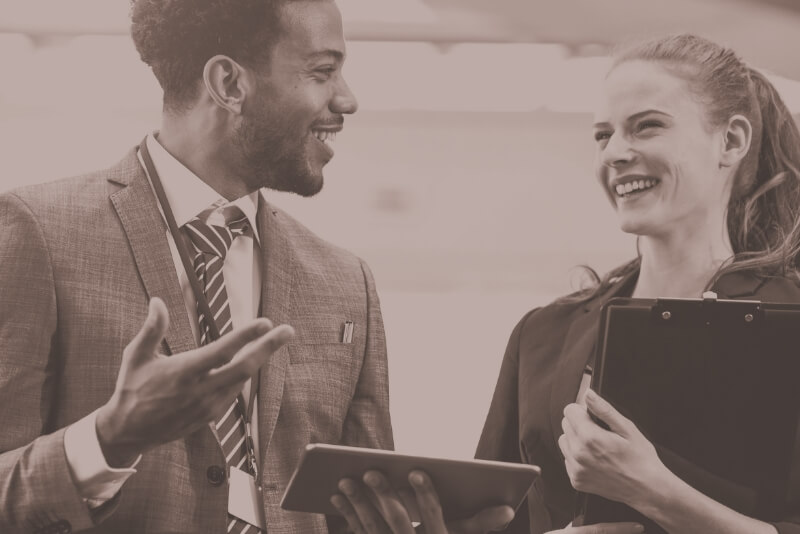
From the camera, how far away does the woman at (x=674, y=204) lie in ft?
7.03

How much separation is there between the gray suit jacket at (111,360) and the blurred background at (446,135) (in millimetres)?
1114

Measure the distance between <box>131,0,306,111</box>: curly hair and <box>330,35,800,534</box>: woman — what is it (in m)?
0.75

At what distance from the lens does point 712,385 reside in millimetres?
1783

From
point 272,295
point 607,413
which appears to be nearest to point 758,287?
point 607,413

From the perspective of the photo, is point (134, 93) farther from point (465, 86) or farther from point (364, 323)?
point (364, 323)

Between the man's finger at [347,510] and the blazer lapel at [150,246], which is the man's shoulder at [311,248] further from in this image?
the man's finger at [347,510]

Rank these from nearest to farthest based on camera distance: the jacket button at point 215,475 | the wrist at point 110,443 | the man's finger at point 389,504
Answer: the wrist at point 110,443, the man's finger at point 389,504, the jacket button at point 215,475

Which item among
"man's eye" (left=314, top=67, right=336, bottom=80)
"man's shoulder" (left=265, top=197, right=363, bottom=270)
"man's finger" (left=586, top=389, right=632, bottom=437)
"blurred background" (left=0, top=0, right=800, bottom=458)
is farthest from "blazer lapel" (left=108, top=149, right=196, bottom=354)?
"blurred background" (left=0, top=0, right=800, bottom=458)

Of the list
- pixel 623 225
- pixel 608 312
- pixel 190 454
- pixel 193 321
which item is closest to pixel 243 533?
pixel 190 454

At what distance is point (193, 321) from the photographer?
6.43ft

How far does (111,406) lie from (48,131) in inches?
77.8

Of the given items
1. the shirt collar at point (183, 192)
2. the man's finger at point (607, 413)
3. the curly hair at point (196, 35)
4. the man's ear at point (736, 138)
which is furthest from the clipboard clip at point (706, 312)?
the curly hair at point (196, 35)

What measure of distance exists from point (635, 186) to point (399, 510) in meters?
0.89

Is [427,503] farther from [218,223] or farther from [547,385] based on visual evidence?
[218,223]
